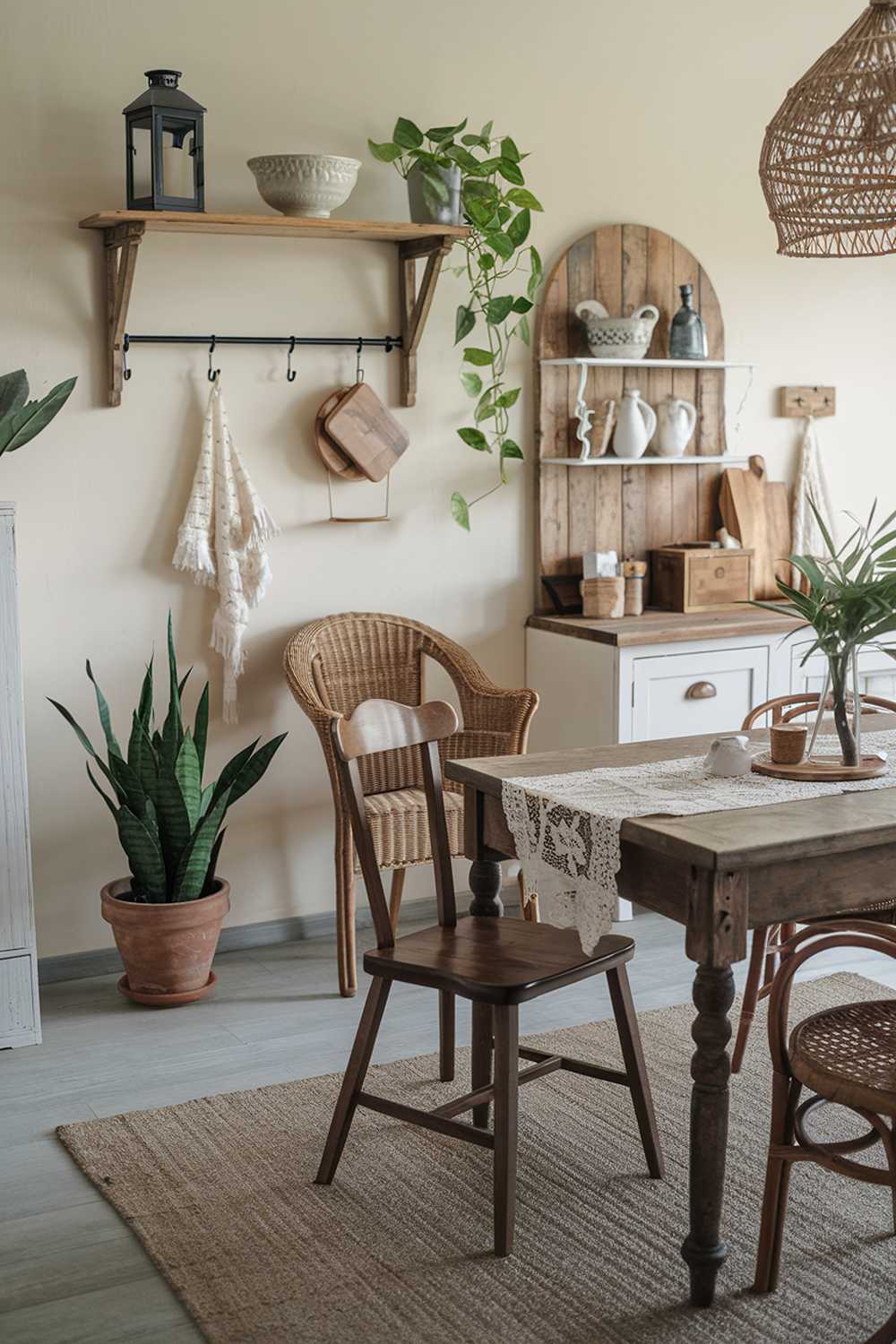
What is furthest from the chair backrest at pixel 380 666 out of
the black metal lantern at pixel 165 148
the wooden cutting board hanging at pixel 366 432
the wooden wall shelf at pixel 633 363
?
the black metal lantern at pixel 165 148

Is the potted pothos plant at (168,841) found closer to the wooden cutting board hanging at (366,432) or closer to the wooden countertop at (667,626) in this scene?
the wooden cutting board hanging at (366,432)

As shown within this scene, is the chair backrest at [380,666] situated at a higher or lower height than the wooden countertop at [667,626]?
lower

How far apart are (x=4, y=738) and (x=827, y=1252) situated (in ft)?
6.73

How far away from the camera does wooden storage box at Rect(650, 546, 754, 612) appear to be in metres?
4.43

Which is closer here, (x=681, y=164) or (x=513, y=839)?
(x=513, y=839)

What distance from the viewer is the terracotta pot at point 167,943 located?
3.52 metres

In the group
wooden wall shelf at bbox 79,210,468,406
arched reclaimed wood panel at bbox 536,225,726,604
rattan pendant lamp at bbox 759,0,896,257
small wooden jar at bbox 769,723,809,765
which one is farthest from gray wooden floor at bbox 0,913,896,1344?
rattan pendant lamp at bbox 759,0,896,257

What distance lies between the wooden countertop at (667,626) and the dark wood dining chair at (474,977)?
4.33 ft

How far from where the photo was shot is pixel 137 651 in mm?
3869

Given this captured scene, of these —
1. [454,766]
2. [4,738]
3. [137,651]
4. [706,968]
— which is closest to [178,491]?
[137,651]

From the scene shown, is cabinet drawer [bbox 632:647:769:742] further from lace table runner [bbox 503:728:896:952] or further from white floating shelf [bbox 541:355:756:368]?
lace table runner [bbox 503:728:896:952]

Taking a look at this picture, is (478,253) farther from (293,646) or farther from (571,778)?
(571,778)

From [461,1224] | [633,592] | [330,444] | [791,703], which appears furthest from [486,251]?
[461,1224]

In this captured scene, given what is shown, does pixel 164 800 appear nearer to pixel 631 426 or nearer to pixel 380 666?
pixel 380 666
